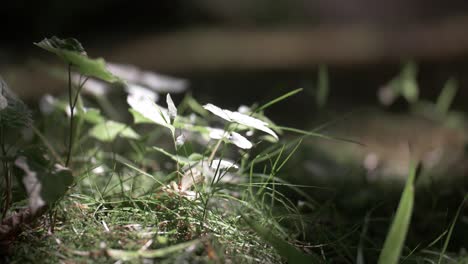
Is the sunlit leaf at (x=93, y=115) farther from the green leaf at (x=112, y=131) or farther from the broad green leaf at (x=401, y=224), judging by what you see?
the broad green leaf at (x=401, y=224)

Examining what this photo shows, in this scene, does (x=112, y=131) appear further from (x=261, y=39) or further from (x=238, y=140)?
(x=261, y=39)

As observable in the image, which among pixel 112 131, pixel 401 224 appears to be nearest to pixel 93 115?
pixel 112 131

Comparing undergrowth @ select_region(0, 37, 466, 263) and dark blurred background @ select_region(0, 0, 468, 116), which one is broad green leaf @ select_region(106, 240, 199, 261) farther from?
dark blurred background @ select_region(0, 0, 468, 116)

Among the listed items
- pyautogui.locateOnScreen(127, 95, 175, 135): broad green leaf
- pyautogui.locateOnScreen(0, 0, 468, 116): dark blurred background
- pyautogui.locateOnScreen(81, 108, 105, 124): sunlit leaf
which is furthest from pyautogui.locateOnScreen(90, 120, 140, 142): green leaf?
pyautogui.locateOnScreen(0, 0, 468, 116): dark blurred background

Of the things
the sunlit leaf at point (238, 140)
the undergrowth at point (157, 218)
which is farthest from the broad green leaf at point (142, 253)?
the sunlit leaf at point (238, 140)

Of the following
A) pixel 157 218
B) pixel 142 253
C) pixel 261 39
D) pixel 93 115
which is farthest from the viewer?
pixel 261 39

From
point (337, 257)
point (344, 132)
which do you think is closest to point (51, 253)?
point (337, 257)

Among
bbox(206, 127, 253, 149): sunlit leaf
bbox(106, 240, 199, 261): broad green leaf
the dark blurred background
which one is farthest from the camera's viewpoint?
the dark blurred background

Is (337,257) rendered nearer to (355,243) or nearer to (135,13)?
(355,243)
